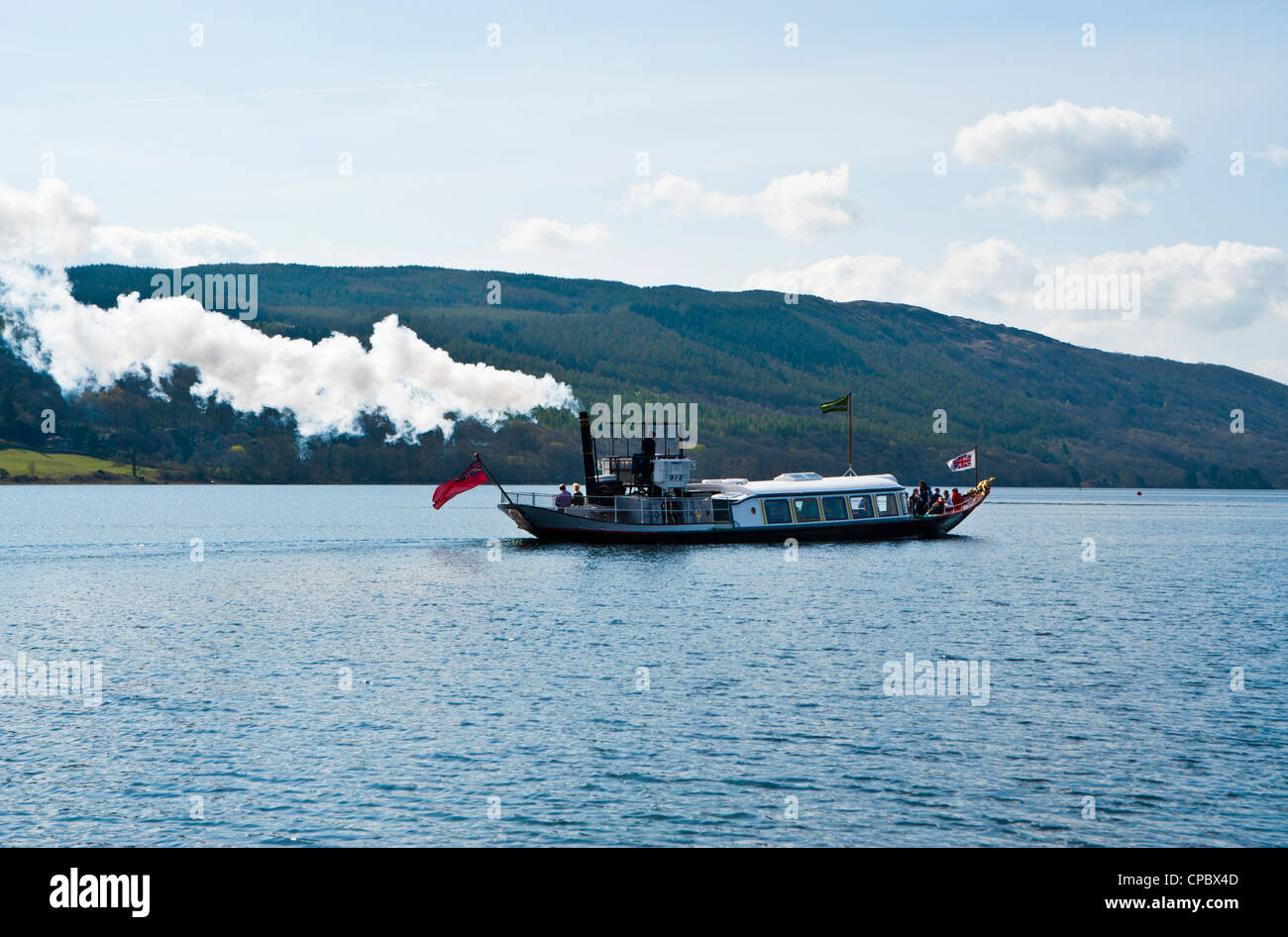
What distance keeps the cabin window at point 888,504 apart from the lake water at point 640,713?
35.2 metres

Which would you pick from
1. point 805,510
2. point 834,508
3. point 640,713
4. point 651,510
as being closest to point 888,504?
point 834,508

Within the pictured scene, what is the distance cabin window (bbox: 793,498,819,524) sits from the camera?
11869 cm

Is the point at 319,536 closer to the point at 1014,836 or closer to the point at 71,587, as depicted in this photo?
the point at 71,587

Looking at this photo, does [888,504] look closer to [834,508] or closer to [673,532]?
[834,508]

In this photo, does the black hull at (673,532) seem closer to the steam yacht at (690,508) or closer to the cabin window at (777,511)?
the steam yacht at (690,508)

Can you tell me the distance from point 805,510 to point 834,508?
3377 millimetres

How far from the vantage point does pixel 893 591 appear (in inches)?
3118

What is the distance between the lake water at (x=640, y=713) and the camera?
2852 centimetres

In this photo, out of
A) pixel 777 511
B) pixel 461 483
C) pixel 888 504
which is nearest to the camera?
pixel 461 483

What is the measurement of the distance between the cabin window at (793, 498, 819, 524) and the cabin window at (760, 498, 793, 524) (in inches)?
34.3

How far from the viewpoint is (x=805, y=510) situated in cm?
11906

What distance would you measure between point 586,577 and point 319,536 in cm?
6129

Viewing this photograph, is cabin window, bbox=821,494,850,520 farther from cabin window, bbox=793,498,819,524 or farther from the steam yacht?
cabin window, bbox=793,498,819,524
